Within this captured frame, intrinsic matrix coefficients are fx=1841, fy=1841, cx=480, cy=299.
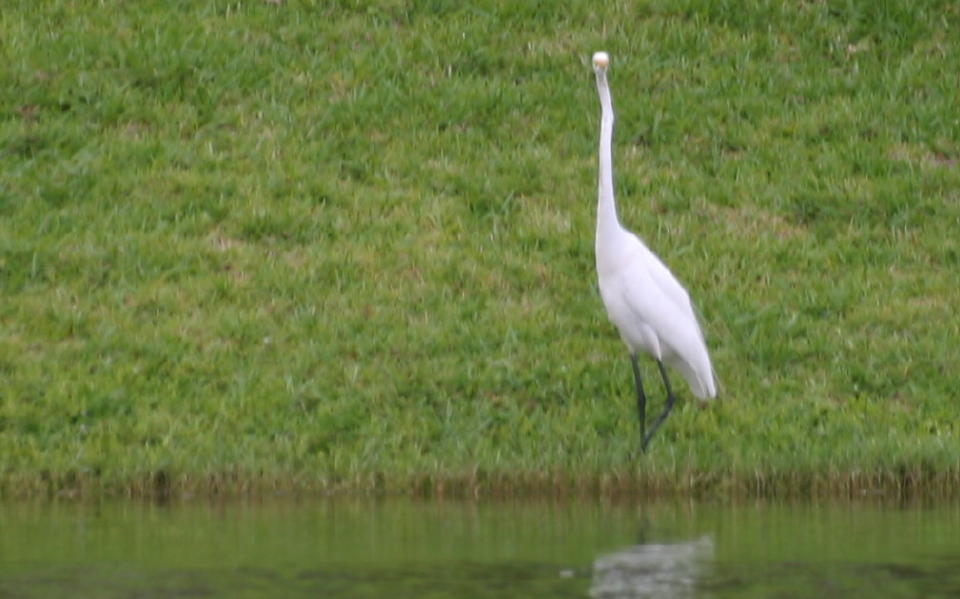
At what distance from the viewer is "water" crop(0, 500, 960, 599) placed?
7707mm

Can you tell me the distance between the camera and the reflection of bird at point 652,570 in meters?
7.57

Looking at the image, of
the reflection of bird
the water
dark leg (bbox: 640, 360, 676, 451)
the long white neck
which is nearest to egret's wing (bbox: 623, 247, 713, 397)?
dark leg (bbox: 640, 360, 676, 451)

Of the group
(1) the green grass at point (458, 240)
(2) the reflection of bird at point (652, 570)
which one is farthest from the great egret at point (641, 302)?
(2) the reflection of bird at point (652, 570)

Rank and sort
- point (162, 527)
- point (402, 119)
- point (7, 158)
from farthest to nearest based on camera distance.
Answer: point (402, 119) → point (7, 158) → point (162, 527)

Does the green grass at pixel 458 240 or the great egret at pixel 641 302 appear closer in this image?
the green grass at pixel 458 240

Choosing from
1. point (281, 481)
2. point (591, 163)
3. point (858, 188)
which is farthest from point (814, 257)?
point (281, 481)

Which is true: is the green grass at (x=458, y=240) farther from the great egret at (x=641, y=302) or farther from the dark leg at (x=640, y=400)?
the great egret at (x=641, y=302)

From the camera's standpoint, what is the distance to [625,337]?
1209 cm

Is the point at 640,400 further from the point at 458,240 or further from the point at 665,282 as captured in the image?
the point at 458,240

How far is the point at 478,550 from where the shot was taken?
28.6ft

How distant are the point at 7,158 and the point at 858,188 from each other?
719cm

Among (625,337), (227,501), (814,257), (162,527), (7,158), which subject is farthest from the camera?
(7,158)

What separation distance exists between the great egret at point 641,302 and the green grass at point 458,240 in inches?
14.1

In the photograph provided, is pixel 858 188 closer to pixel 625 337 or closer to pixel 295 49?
pixel 625 337
